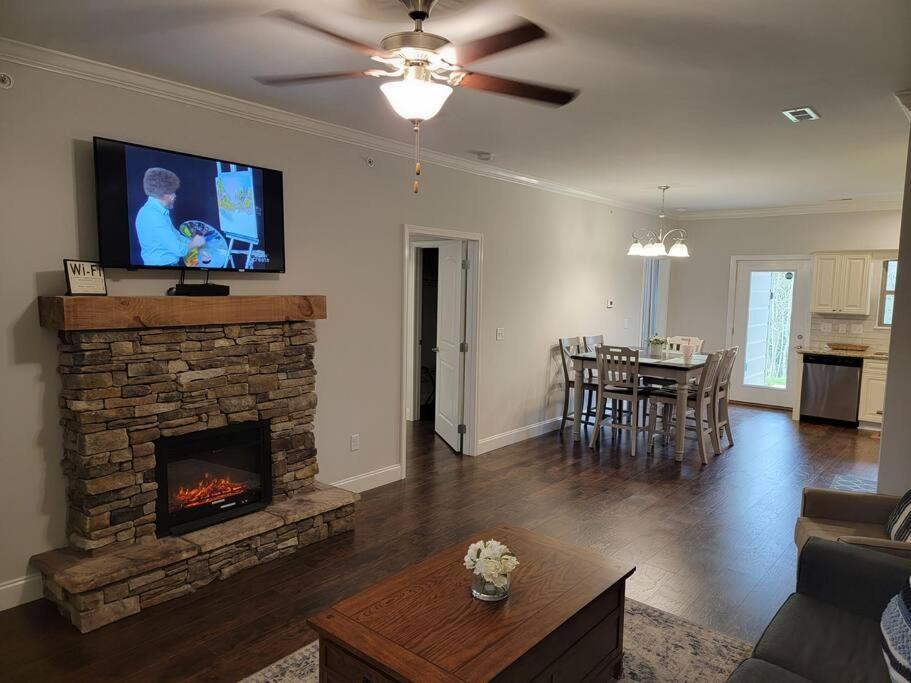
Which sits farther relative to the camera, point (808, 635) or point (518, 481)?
point (518, 481)

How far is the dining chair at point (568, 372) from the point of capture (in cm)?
660

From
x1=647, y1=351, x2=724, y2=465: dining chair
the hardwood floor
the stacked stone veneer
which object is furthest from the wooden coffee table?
x1=647, y1=351, x2=724, y2=465: dining chair

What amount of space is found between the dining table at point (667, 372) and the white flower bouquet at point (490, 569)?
13.0 ft

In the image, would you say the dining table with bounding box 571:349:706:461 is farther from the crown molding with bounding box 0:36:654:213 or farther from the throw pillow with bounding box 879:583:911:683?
the throw pillow with bounding box 879:583:911:683

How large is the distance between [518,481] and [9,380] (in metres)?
3.57

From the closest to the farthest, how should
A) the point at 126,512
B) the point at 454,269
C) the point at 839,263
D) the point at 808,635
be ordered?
the point at 808,635, the point at 126,512, the point at 454,269, the point at 839,263

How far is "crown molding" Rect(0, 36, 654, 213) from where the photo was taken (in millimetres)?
2875

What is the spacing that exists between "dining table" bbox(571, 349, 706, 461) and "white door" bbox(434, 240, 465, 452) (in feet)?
4.38

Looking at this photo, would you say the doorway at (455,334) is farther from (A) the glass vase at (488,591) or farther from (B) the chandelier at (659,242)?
(A) the glass vase at (488,591)

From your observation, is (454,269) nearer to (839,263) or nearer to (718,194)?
(718,194)

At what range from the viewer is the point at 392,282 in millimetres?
4762

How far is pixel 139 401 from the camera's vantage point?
10.2ft

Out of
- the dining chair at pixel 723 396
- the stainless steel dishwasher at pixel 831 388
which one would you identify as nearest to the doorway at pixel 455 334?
the dining chair at pixel 723 396

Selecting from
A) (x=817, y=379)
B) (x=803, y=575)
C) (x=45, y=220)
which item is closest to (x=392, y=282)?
(x=45, y=220)
